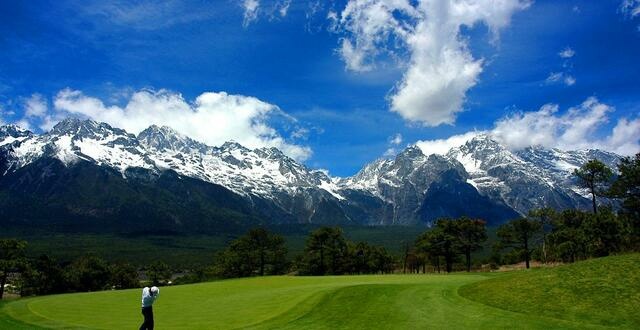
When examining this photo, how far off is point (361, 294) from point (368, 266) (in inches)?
3727

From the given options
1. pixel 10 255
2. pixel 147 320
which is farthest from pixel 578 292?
pixel 10 255

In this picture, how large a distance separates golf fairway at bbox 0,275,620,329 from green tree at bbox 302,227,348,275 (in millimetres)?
75861

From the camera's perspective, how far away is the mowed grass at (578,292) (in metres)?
27.2

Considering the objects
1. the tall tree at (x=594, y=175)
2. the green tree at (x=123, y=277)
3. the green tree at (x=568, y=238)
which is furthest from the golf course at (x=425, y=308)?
the green tree at (x=123, y=277)

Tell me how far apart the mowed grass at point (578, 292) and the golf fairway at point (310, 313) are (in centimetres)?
136

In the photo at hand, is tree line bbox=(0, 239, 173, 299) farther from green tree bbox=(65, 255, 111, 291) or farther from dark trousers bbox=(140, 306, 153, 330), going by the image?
dark trousers bbox=(140, 306, 153, 330)

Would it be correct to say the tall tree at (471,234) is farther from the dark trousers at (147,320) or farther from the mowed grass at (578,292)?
the dark trousers at (147,320)

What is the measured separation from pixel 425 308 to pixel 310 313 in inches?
303

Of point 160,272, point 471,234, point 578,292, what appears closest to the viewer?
point 578,292

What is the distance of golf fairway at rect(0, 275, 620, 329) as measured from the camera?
90.6 ft

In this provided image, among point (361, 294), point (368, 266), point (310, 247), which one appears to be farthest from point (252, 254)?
point (361, 294)

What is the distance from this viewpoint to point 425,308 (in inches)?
1239

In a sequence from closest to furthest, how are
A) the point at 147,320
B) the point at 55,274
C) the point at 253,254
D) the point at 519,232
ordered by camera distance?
the point at 147,320
the point at 519,232
the point at 55,274
the point at 253,254

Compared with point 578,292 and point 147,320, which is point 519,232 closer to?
point 578,292
